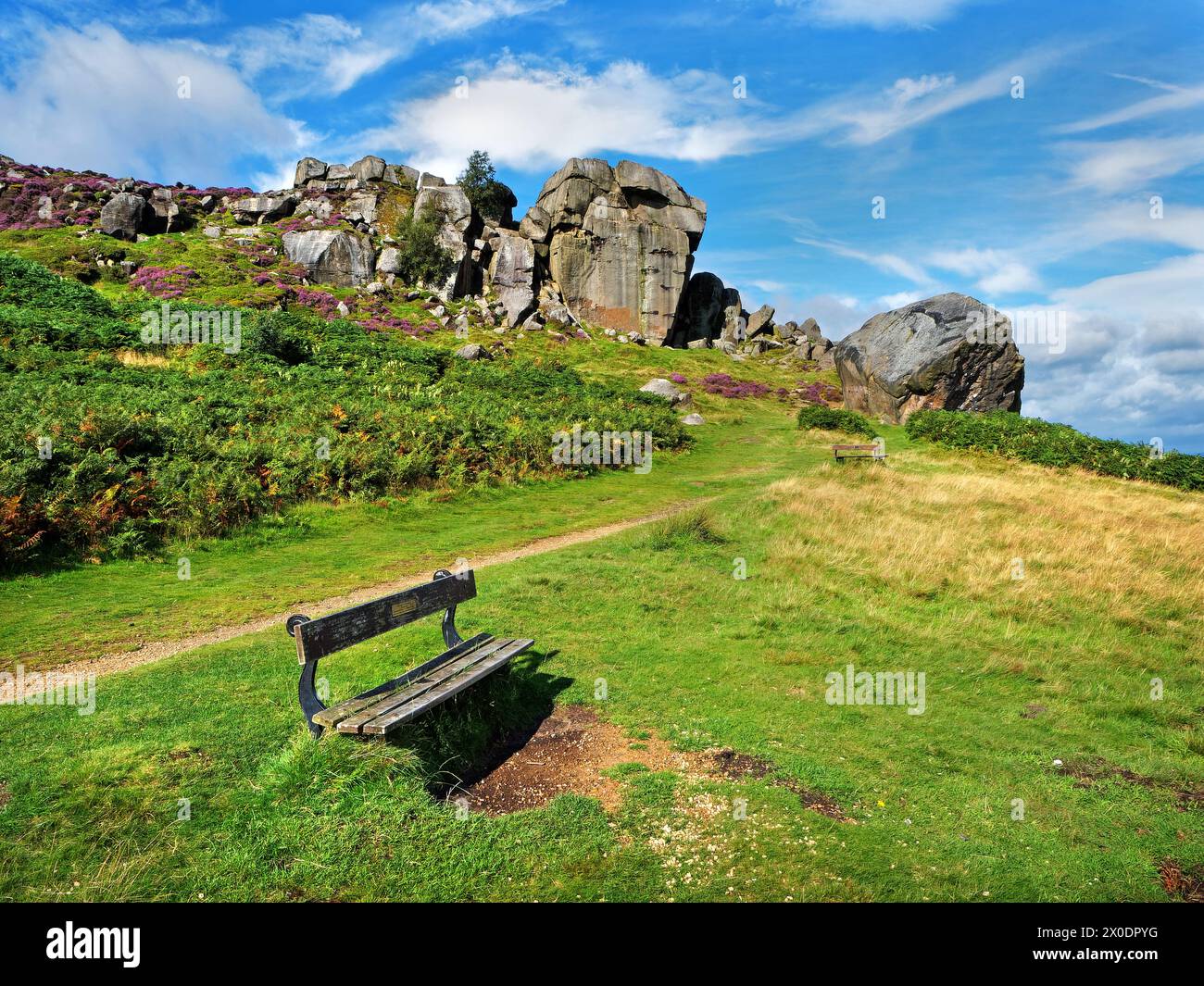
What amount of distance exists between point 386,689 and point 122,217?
6012cm

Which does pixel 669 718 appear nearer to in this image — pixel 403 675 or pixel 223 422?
pixel 403 675

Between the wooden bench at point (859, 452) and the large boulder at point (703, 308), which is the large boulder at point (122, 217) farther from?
the wooden bench at point (859, 452)

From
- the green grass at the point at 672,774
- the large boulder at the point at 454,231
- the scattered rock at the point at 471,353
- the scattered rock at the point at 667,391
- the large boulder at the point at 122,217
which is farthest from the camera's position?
the large boulder at the point at 454,231

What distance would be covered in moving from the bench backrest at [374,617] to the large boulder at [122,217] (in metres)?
58.2

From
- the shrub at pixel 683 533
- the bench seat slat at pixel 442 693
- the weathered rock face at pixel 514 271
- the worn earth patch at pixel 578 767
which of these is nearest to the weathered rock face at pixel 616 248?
the weathered rock face at pixel 514 271

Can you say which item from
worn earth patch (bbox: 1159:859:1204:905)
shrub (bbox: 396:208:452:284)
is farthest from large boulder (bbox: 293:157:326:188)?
worn earth patch (bbox: 1159:859:1204:905)

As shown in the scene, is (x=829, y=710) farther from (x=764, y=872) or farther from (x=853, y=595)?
(x=853, y=595)

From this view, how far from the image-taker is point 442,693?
5809 millimetres

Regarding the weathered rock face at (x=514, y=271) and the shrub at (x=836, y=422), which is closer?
the shrub at (x=836, y=422)

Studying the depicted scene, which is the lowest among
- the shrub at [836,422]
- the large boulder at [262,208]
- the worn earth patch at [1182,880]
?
the worn earth patch at [1182,880]

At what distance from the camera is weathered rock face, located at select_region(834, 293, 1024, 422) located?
1281 inches

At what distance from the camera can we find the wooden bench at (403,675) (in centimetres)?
528

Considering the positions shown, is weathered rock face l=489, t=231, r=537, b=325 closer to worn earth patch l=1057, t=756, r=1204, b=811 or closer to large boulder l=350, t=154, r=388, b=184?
large boulder l=350, t=154, r=388, b=184
